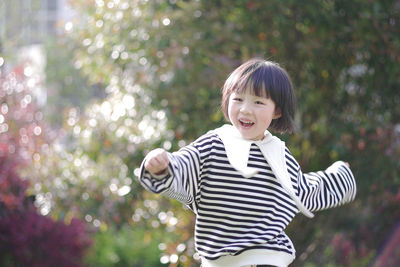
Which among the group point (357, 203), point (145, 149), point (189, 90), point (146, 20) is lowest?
point (357, 203)

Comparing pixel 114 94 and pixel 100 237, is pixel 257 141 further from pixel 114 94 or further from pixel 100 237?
pixel 100 237

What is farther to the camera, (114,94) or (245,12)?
(114,94)

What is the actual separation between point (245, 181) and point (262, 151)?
144 millimetres

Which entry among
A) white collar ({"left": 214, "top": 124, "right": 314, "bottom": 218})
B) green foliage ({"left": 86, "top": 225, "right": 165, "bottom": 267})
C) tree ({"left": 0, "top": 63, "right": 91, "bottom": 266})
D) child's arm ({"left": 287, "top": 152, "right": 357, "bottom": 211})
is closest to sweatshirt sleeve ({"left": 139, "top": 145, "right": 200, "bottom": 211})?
white collar ({"left": 214, "top": 124, "right": 314, "bottom": 218})

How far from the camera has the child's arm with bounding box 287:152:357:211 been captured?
108 inches

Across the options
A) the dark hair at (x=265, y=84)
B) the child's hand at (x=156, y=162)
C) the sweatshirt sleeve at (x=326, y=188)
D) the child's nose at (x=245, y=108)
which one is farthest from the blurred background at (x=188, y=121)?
the child's hand at (x=156, y=162)

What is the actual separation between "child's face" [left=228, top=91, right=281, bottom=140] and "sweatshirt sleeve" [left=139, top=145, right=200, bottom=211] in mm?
190

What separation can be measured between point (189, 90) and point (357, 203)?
1.48 meters

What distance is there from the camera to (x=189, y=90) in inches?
188

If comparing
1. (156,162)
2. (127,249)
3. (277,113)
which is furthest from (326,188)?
(127,249)

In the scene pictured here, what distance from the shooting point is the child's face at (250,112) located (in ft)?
8.53

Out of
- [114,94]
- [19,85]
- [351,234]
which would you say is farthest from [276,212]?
[19,85]

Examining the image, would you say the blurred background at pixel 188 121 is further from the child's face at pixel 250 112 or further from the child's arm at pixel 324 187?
the child's face at pixel 250 112

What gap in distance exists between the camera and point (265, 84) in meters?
2.62
